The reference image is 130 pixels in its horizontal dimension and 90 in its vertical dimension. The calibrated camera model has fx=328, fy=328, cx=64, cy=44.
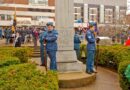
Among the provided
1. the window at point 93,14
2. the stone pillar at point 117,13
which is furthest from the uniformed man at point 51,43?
the window at point 93,14

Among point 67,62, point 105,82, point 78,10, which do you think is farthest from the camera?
point 78,10

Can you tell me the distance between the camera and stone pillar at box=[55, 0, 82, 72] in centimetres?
1166

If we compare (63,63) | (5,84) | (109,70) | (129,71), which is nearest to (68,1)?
(63,63)

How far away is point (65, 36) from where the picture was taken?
38.4 feet

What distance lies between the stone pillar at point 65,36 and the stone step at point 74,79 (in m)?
0.53

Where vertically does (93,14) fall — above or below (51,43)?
above

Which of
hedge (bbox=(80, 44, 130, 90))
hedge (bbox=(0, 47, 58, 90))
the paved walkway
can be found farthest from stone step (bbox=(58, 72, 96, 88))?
hedge (bbox=(0, 47, 58, 90))

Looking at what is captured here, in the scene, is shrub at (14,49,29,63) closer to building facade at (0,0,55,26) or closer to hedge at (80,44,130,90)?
hedge at (80,44,130,90)

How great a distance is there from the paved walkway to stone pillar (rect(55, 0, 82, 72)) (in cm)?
99

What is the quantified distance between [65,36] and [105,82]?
7.03 ft

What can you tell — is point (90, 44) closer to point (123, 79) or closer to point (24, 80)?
point (123, 79)

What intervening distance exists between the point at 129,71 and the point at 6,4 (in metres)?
71.1

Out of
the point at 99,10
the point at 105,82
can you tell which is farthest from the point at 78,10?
the point at 105,82

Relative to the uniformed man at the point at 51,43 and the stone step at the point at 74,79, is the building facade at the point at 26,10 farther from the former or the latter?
the stone step at the point at 74,79
